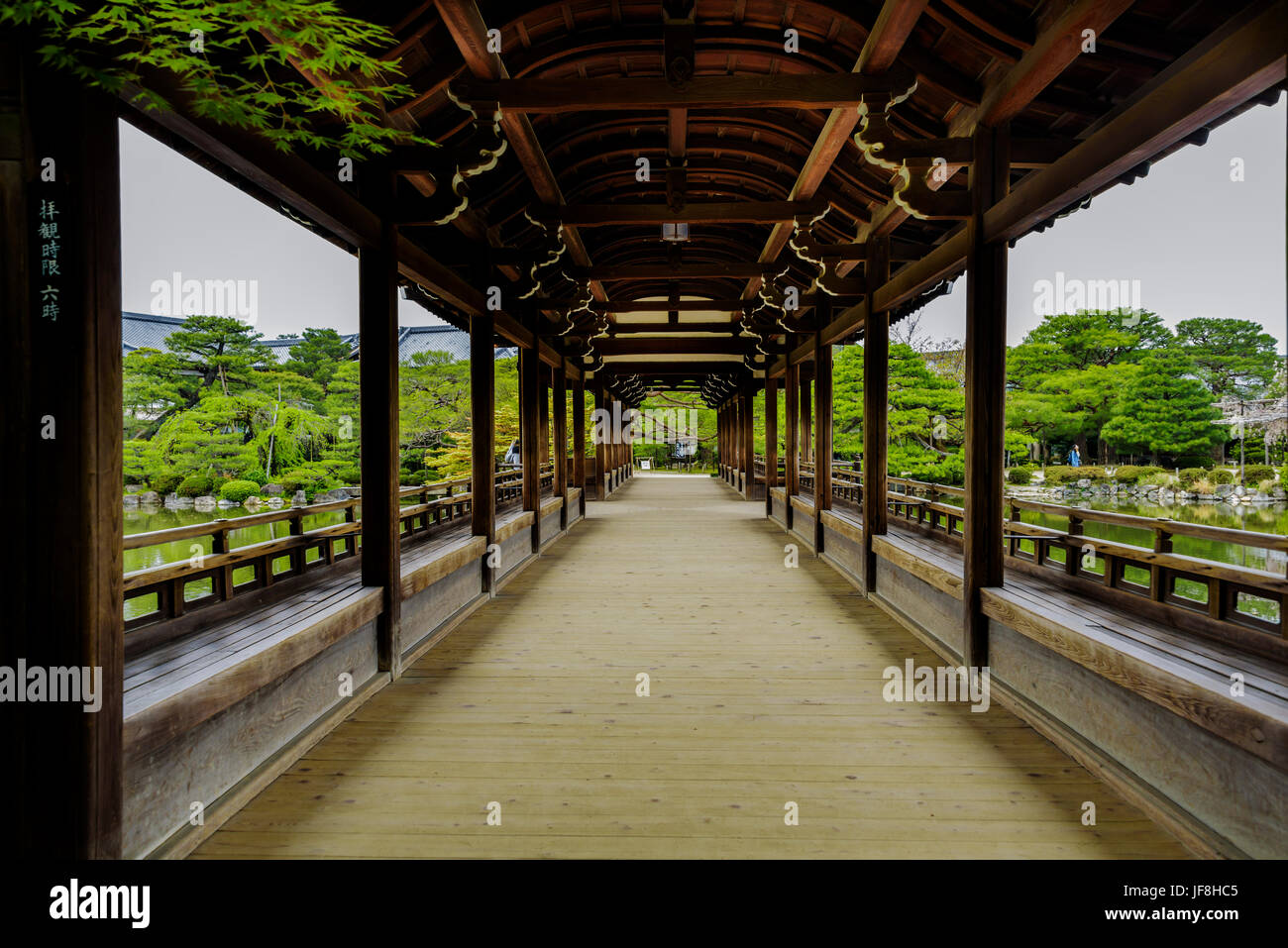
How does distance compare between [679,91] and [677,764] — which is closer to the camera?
[677,764]

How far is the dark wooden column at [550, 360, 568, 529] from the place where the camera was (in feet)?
36.7

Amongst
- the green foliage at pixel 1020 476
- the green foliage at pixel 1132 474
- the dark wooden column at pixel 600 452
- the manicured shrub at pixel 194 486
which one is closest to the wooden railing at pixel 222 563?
the manicured shrub at pixel 194 486

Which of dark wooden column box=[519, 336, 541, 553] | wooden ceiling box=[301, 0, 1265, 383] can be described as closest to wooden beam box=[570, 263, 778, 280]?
wooden ceiling box=[301, 0, 1265, 383]

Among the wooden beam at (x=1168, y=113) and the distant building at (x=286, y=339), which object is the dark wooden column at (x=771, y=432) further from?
the wooden beam at (x=1168, y=113)

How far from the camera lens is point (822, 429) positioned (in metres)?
8.69

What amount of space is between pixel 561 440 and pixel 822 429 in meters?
4.85

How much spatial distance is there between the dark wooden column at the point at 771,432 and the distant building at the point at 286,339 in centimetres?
825

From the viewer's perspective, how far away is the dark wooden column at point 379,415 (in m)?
4.17

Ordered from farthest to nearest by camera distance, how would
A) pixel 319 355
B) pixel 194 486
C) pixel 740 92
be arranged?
pixel 319 355 < pixel 194 486 < pixel 740 92

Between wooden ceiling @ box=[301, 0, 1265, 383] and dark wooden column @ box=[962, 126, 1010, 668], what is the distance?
0.62 feet

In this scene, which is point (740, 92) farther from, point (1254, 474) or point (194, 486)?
point (1254, 474)

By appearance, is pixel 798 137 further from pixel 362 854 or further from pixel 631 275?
pixel 362 854

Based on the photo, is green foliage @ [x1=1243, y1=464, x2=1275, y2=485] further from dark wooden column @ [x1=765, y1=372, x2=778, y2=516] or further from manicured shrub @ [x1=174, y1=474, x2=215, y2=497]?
manicured shrub @ [x1=174, y1=474, x2=215, y2=497]

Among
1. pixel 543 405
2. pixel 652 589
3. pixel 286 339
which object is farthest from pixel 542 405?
pixel 286 339
